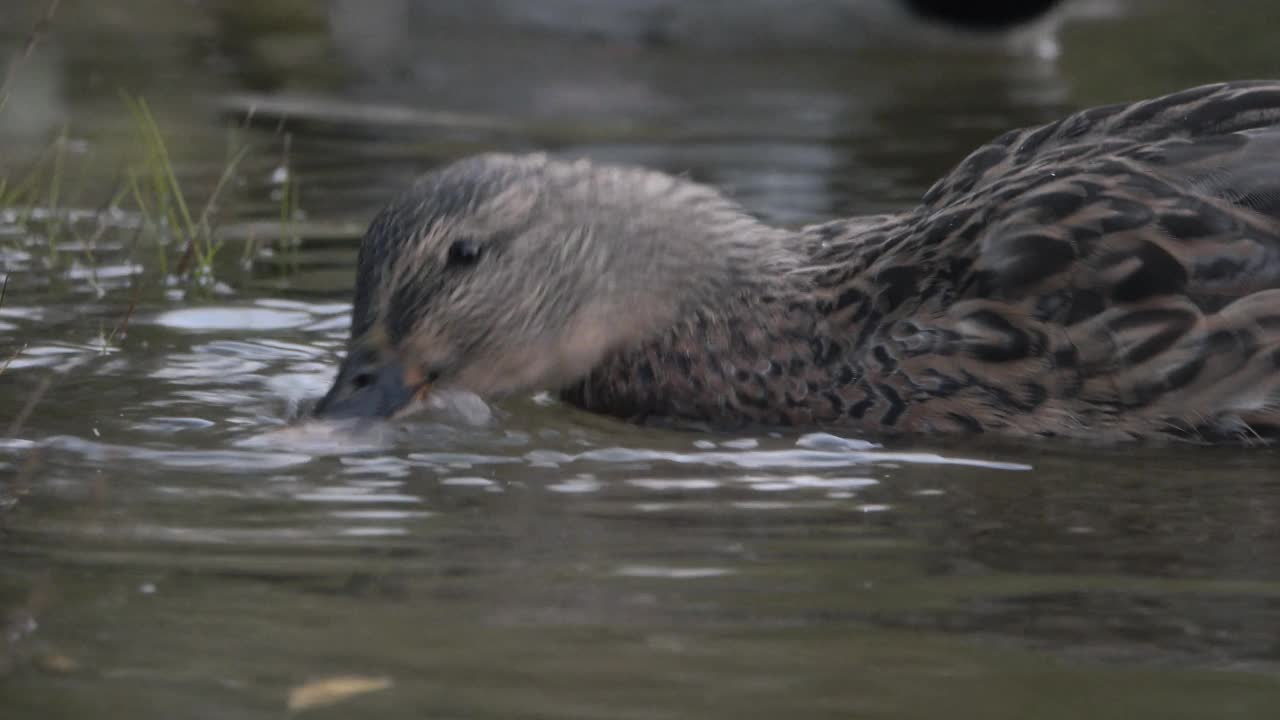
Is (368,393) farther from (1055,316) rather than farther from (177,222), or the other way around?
(177,222)

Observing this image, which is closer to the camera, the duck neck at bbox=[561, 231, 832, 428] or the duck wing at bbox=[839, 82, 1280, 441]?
the duck wing at bbox=[839, 82, 1280, 441]

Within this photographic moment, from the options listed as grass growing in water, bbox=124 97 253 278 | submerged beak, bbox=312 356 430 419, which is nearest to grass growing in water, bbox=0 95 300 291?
grass growing in water, bbox=124 97 253 278

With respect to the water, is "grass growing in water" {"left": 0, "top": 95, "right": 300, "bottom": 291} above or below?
above

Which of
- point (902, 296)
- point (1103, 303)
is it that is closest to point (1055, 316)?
point (1103, 303)

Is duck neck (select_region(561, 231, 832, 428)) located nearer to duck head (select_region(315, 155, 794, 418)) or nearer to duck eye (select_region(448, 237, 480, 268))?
duck head (select_region(315, 155, 794, 418))

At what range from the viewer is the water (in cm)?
335

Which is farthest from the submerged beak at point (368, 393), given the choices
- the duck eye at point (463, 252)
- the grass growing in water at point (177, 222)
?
the grass growing in water at point (177, 222)

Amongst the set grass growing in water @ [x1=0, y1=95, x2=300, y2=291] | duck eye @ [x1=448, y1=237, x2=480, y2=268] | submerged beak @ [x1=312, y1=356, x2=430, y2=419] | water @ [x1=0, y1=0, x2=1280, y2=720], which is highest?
duck eye @ [x1=448, y1=237, x2=480, y2=268]

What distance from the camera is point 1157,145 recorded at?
5320mm

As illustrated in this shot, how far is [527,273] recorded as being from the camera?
18.2 feet

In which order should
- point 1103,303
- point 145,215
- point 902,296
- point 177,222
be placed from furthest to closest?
point 177,222 < point 145,215 < point 902,296 < point 1103,303

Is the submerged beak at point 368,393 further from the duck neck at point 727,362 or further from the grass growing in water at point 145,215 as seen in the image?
the grass growing in water at point 145,215

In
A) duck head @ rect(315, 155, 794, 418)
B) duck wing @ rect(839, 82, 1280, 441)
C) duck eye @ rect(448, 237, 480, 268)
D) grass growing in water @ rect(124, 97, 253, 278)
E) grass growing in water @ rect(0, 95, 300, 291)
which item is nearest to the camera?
duck wing @ rect(839, 82, 1280, 441)

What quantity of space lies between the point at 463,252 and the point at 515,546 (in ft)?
4.45
